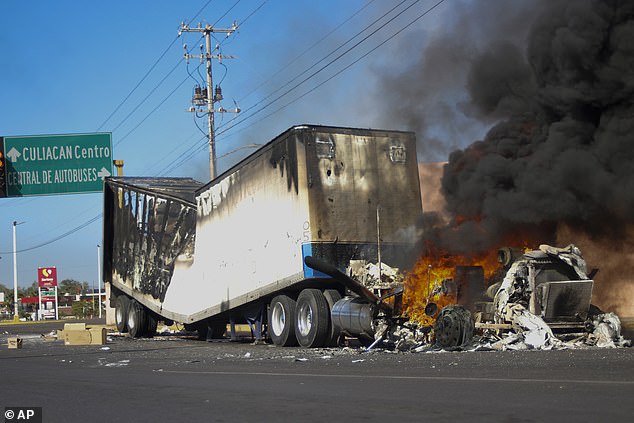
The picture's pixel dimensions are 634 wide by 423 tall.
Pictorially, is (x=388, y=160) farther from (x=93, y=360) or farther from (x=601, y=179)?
(x=93, y=360)

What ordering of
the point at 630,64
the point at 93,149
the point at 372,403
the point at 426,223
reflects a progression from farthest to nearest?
the point at 93,149 < the point at 426,223 < the point at 630,64 < the point at 372,403

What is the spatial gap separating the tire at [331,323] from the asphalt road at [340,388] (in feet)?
6.07

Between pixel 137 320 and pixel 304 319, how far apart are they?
11.2m

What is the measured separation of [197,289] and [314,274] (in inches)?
257

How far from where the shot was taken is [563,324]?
15047 millimetres

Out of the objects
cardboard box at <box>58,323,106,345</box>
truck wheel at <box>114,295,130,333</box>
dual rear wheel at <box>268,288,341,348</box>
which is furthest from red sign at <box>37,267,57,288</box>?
dual rear wheel at <box>268,288,341,348</box>

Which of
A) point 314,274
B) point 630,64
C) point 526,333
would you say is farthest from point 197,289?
point 630,64

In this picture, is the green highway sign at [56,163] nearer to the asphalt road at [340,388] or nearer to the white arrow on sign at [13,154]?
the white arrow on sign at [13,154]

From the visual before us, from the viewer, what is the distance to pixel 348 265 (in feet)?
60.5

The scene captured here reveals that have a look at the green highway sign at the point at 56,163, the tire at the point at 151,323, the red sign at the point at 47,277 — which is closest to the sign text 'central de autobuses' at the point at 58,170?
the green highway sign at the point at 56,163

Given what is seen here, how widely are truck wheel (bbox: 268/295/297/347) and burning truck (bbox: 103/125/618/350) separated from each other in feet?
0.08

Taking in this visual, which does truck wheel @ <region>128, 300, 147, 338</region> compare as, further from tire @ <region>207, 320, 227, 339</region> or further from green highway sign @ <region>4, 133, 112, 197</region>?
tire @ <region>207, 320, 227, 339</region>

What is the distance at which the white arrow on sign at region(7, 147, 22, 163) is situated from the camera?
90.6 ft

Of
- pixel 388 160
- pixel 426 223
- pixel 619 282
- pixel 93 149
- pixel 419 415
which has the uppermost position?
pixel 93 149
